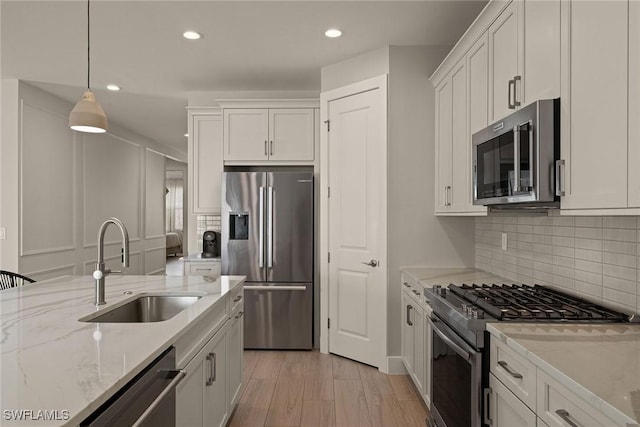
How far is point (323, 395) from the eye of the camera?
3.18 m

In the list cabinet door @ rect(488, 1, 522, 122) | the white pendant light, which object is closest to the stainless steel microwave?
cabinet door @ rect(488, 1, 522, 122)

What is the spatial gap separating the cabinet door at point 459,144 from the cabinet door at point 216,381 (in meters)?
1.74

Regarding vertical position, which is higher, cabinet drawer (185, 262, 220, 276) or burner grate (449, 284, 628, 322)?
burner grate (449, 284, 628, 322)

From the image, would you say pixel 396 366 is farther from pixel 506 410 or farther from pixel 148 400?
pixel 148 400

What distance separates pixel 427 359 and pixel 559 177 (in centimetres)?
153

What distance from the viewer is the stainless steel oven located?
1.78 meters

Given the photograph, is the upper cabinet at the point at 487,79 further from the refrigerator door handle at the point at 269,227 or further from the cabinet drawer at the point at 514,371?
the refrigerator door handle at the point at 269,227

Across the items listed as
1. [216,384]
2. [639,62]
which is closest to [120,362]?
[216,384]

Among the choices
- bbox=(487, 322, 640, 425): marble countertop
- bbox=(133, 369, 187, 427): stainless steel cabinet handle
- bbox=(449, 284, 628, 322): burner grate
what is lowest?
bbox=(133, 369, 187, 427): stainless steel cabinet handle

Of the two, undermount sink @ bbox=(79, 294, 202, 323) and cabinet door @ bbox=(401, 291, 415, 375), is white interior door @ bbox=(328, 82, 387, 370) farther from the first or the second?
undermount sink @ bbox=(79, 294, 202, 323)

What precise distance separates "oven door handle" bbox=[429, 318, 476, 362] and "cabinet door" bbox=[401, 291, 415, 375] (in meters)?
0.77

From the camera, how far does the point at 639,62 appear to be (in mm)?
1275

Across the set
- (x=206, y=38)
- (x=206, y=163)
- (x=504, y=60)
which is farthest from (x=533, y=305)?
(x=206, y=163)

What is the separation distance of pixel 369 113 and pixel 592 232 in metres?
2.14
